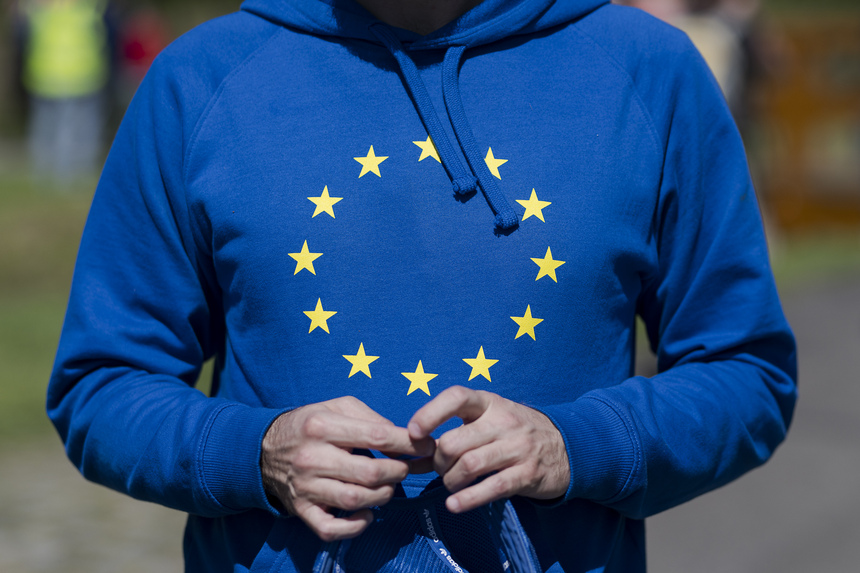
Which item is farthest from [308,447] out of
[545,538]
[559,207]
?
[559,207]

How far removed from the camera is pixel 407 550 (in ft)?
4.39

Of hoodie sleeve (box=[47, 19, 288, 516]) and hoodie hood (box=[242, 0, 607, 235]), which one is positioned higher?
hoodie hood (box=[242, 0, 607, 235])

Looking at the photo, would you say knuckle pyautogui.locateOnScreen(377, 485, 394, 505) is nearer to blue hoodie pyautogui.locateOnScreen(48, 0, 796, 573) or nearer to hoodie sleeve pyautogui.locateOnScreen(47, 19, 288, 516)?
blue hoodie pyautogui.locateOnScreen(48, 0, 796, 573)

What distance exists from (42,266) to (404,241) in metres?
7.67

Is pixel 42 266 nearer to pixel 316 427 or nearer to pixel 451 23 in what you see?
pixel 451 23

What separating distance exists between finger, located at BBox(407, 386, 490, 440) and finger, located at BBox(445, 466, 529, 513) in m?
0.09

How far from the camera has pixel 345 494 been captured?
3.97ft

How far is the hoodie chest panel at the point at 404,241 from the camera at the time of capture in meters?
1.37

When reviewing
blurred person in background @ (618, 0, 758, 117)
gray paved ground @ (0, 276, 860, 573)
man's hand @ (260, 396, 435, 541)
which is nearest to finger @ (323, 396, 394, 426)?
man's hand @ (260, 396, 435, 541)

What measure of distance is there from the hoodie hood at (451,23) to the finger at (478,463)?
2.02 ft

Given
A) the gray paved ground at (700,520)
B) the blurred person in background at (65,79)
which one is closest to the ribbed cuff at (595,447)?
the gray paved ground at (700,520)

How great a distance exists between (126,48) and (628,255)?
42.8ft

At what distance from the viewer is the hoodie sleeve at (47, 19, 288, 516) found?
1.41m

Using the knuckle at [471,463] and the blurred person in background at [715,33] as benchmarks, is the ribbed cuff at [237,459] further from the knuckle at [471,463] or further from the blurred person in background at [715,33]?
the blurred person in background at [715,33]
